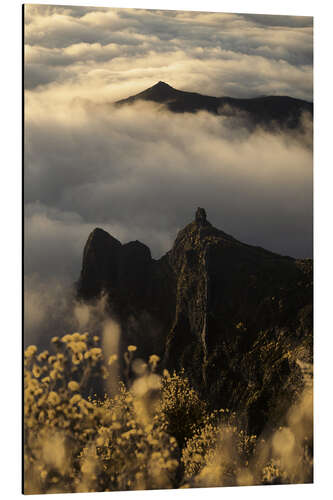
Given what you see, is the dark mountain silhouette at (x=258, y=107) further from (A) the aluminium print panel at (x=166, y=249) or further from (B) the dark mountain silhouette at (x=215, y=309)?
(B) the dark mountain silhouette at (x=215, y=309)

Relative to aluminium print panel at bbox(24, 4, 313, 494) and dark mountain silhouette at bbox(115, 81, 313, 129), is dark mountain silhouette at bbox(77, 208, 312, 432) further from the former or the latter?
dark mountain silhouette at bbox(115, 81, 313, 129)

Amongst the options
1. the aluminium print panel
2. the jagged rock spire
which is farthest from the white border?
the jagged rock spire

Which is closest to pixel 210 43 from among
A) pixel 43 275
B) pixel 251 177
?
pixel 251 177

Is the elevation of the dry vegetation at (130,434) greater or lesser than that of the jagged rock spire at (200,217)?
lesser

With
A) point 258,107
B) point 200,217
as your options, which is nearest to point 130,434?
point 200,217

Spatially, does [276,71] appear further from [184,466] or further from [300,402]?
[184,466]

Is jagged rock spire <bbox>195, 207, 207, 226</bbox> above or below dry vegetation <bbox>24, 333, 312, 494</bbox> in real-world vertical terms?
above
